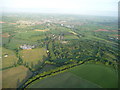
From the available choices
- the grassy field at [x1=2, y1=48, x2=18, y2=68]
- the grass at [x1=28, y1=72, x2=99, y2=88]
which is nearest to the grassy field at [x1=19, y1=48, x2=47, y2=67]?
the grassy field at [x1=2, y1=48, x2=18, y2=68]

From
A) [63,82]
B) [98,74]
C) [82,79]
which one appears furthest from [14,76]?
[98,74]

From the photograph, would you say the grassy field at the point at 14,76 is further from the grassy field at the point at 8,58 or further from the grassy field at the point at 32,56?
the grassy field at the point at 32,56

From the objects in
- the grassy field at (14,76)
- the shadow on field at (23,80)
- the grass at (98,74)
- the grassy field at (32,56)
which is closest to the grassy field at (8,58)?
the grassy field at (32,56)

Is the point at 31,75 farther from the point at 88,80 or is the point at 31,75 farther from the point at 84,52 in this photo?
the point at 84,52

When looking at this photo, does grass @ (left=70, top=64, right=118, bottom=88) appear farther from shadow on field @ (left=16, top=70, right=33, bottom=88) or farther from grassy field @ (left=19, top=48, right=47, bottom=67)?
grassy field @ (left=19, top=48, right=47, bottom=67)

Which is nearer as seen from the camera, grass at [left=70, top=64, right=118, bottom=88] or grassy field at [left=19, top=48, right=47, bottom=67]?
grass at [left=70, top=64, right=118, bottom=88]

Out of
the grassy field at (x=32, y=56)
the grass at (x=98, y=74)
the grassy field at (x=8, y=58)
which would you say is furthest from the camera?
the grassy field at (x=32, y=56)
